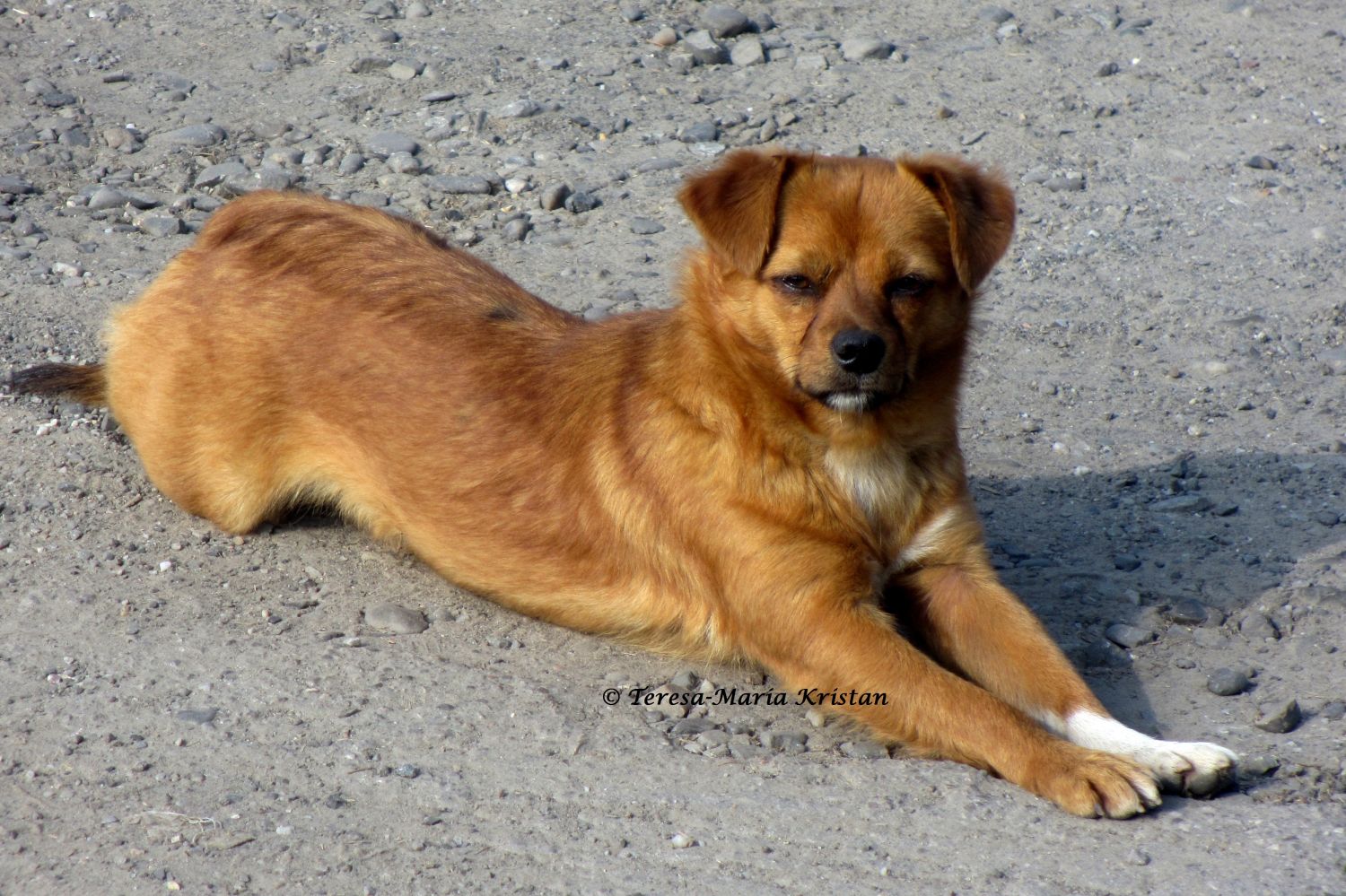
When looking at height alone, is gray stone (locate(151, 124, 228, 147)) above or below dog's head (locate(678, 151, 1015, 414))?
below

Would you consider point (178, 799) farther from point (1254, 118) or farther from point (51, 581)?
point (1254, 118)

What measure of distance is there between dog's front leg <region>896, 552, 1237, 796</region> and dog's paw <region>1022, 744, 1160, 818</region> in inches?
4.4

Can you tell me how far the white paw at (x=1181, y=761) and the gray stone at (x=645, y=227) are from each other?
171 inches

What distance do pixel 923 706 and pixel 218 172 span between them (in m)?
5.40

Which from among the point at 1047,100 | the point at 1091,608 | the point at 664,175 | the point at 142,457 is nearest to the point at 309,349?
the point at 142,457

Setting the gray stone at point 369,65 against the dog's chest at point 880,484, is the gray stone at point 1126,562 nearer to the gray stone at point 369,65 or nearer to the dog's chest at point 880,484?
the dog's chest at point 880,484

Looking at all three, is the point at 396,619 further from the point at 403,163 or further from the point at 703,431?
the point at 403,163

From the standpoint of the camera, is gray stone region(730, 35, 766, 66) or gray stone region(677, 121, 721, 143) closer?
gray stone region(677, 121, 721, 143)

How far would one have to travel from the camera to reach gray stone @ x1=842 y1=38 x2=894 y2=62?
30.8 feet

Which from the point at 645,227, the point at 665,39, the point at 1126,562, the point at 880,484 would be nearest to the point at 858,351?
the point at 880,484

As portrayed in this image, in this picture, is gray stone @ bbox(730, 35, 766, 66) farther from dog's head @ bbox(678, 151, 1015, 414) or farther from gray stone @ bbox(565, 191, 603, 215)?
dog's head @ bbox(678, 151, 1015, 414)

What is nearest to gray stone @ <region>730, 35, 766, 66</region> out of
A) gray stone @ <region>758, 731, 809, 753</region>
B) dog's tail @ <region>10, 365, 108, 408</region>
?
dog's tail @ <region>10, 365, 108, 408</region>

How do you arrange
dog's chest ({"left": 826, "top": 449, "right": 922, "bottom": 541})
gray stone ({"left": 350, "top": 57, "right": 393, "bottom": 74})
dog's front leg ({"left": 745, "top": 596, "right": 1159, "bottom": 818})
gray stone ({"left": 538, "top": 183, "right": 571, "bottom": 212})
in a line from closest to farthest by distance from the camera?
dog's front leg ({"left": 745, "top": 596, "right": 1159, "bottom": 818}) < dog's chest ({"left": 826, "top": 449, "right": 922, "bottom": 541}) < gray stone ({"left": 538, "top": 183, "right": 571, "bottom": 212}) < gray stone ({"left": 350, "top": 57, "right": 393, "bottom": 74})

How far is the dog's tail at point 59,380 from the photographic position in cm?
565
